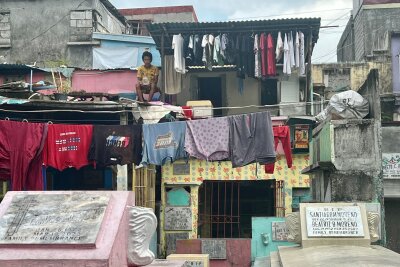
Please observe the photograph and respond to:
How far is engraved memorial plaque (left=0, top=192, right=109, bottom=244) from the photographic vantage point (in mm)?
5410

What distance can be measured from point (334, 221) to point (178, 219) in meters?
7.50

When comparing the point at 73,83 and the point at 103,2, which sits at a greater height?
the point at 103,2

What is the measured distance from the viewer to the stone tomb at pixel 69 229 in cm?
524

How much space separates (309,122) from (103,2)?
11615 millimetres

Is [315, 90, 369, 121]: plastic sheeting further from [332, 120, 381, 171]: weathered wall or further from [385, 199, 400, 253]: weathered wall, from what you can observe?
[385, 199, 400, 253]: weathered wall

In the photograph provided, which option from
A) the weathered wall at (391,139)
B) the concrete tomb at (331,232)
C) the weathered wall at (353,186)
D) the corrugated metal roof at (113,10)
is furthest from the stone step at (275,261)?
the corrugated metal roof at (113,10)

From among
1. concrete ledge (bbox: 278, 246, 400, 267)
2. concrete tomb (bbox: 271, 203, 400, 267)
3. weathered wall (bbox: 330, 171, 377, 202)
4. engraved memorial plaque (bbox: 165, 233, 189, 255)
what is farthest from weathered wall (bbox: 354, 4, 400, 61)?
concrete ledge (bbox: 278, 246, 400, 267)

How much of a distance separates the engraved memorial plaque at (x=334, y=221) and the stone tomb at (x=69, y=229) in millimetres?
2966

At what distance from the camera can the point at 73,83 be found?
1783 cm

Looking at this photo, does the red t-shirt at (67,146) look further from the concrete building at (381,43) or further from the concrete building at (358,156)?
the concrete building at (381,43)

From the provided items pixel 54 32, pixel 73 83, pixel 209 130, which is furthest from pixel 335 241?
pixel 54 32

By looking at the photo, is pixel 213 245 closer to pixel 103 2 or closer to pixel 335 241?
pixel 335 241

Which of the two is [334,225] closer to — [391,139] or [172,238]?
[391,139]

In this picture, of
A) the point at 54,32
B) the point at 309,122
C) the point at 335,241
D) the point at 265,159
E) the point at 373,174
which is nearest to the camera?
the point at 335,241
